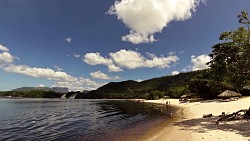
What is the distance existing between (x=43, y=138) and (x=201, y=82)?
67498mm

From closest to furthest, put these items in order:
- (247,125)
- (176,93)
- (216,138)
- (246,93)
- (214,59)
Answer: (216,138), (247,125), (214,59), (246,93), (176,93)

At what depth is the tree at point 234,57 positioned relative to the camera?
79.8ft

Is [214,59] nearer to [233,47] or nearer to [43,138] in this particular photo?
[233,47]

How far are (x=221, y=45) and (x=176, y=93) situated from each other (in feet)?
401

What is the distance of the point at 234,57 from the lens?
2577cm

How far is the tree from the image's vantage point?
79.8 ft

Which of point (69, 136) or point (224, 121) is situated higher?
point (224, 121)

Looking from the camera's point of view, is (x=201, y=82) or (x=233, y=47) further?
(x=201, y=82)

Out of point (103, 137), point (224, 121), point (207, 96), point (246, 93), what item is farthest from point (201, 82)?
point (103, 137)

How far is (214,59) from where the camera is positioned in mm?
27438

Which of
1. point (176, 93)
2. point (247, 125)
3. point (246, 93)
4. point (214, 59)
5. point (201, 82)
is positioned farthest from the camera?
point (176, 93)

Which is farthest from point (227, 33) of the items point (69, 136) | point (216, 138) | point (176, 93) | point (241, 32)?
point (176, 93)

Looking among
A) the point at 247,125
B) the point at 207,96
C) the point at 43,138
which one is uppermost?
the point at 207,96

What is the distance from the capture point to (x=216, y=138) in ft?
62.5
